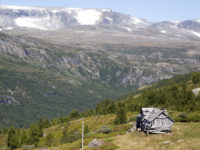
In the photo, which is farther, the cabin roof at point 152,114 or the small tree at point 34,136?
the small tree at point 34,136

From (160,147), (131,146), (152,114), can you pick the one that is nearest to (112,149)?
(131,146)

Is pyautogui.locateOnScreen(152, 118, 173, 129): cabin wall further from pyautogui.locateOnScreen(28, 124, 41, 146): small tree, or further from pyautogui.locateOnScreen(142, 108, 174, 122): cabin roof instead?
pyautogui.locateOnScreen(28, 124, 41, 146): small tree

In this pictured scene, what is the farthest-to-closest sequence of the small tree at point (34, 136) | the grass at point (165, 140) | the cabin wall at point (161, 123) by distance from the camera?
1. the small tree at point (34, 136)
2. the cabin wall at point (161, 123)
3. the grass at point (165, 140)

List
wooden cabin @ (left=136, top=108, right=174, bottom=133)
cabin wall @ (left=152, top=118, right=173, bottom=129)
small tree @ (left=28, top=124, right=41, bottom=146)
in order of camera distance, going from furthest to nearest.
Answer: small tree @ (left=28, top=124, right=41, bottom=146)
cabin wall @ (left=152, top=118, right=173, bottom=129)
wooden cabin @ (left=136, top=108, right=174, bottom=133)

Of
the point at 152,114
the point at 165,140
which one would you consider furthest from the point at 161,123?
the point at 165,140

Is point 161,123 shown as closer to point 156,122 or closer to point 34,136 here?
point 156,122

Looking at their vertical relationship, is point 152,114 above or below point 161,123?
above

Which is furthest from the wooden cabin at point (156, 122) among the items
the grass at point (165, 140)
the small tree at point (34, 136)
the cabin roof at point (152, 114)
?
the small tree at point (34, 136)

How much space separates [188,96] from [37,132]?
8577 centimetres

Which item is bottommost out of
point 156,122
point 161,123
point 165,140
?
point 165,140

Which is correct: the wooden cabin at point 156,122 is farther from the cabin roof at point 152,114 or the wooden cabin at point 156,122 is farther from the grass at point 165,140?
the grass at point 165,140

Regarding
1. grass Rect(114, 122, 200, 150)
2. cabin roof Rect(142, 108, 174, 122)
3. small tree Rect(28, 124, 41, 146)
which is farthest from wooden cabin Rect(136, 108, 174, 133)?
small tree Rect(28, 124, 41, 146)

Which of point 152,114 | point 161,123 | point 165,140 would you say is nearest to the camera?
point 165,140

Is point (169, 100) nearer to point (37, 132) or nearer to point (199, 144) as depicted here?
point (37, 132)
